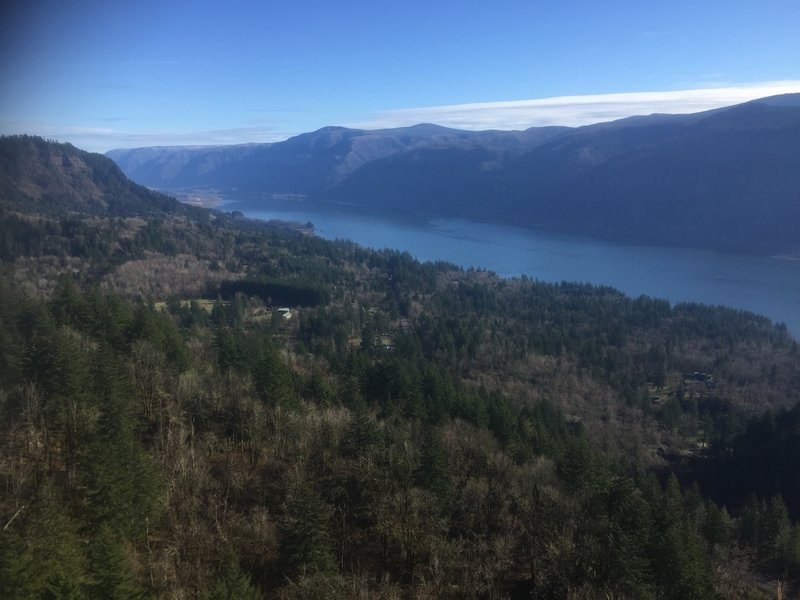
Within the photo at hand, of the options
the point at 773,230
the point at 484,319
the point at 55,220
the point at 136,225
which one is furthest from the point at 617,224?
the point at 55,220

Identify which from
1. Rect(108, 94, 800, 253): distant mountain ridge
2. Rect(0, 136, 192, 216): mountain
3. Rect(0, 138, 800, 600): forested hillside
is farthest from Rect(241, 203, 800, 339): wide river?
Rect(0, 138, 800, 600): forested hillside

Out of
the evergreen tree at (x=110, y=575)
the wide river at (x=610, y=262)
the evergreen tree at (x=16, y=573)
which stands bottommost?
the wide river at (x=610, y=262)

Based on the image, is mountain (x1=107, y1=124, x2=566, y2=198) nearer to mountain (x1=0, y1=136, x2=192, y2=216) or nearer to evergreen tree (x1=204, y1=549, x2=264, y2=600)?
mountain (x1=0, y1=136, x2=192, y2=216)

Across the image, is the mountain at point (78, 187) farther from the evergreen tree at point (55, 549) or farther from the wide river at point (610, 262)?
the evergreen tree at point (55, 549)

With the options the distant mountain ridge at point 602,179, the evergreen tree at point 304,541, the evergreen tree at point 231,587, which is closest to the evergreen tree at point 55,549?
the evergreen tree at point 231,587

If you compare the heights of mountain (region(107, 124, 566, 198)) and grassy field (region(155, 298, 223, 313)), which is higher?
mountain (region(107, 124, 566, 198))

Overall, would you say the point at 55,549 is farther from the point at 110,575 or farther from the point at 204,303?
the point at 204,303
